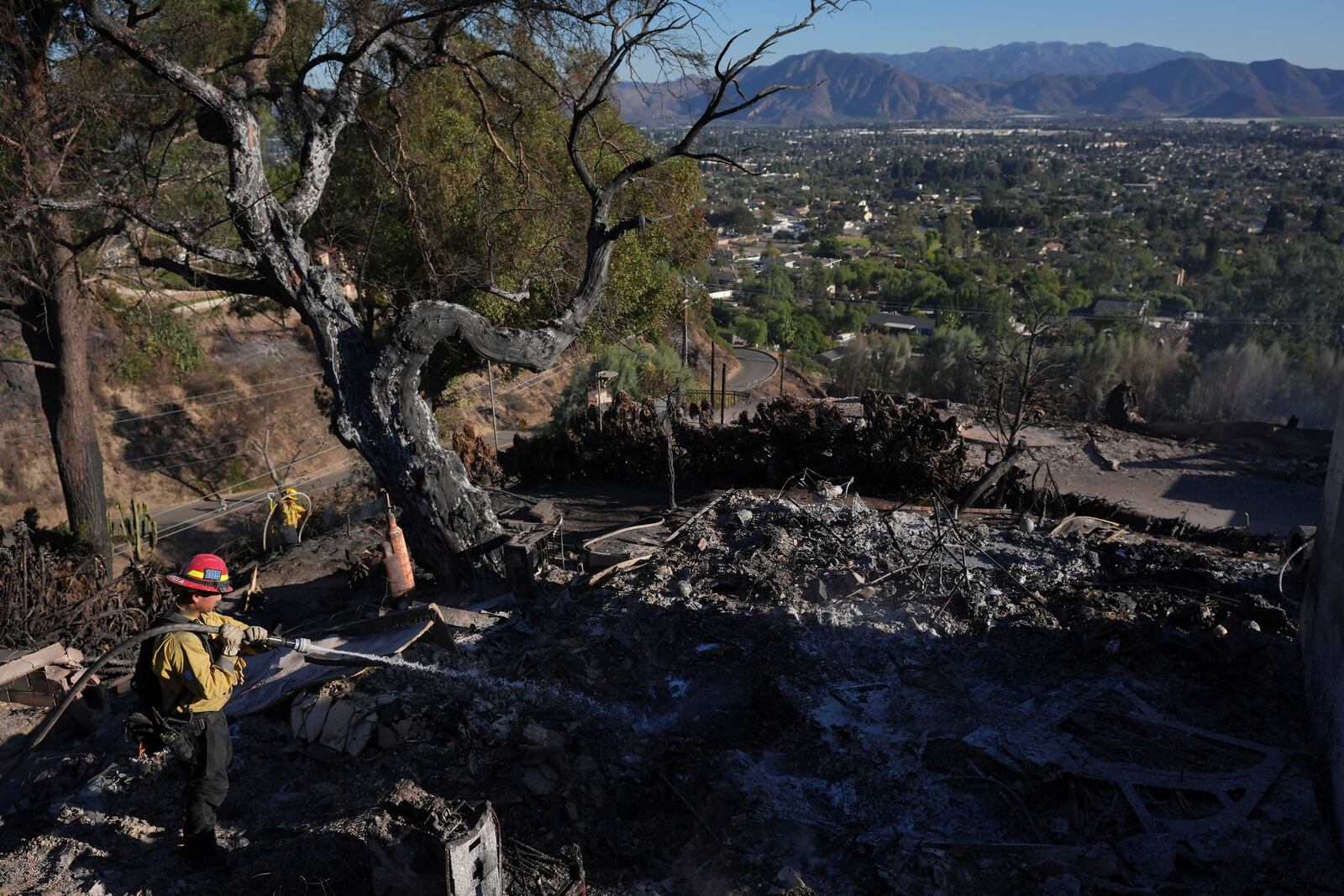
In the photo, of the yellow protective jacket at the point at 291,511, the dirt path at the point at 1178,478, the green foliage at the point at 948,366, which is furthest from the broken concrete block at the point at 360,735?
the green foliage at the point at 948,366

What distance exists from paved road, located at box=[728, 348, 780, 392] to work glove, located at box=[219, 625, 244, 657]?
23229 mm

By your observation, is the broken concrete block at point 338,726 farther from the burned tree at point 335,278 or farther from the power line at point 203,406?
the power line at point 203,406

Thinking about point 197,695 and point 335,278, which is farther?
point 335,278

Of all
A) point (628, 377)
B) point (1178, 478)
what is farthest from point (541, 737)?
point (628, 377)

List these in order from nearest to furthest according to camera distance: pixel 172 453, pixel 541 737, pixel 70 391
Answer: pixel 541 737 → pixel 70 391 → pixel 172 453

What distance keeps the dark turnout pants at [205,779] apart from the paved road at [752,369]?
23.4 metres

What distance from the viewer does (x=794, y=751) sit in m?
5.36

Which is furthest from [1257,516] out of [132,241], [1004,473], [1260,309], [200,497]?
[1260,309]

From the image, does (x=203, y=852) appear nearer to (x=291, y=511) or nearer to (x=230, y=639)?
(x=230, y=639)

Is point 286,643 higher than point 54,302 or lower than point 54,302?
lower

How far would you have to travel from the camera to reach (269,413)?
2364 centimetres

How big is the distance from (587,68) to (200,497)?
15.6 meters

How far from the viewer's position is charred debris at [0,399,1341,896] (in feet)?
14.5

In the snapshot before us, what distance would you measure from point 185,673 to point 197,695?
133 mm
